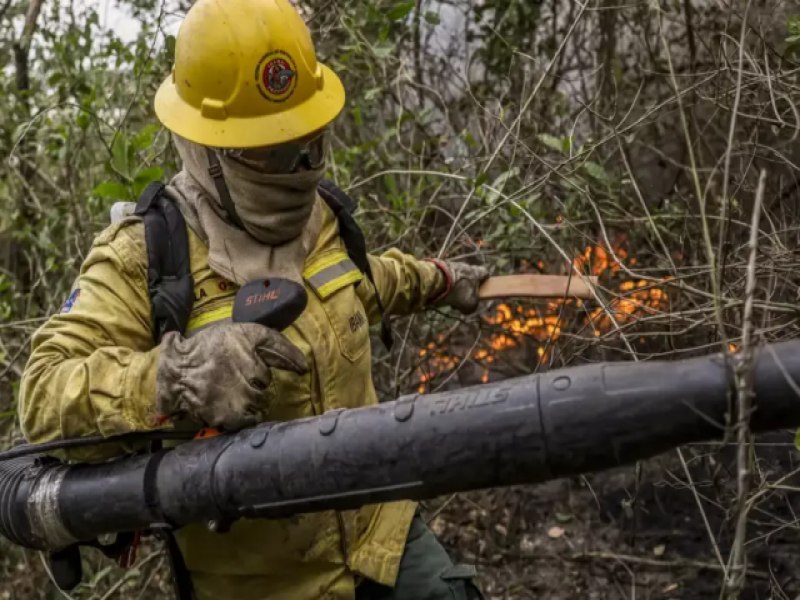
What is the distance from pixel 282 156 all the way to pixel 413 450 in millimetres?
936

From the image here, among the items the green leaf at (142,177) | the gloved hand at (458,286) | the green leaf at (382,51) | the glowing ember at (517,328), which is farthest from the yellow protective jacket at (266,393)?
the green leaf at (382,51)

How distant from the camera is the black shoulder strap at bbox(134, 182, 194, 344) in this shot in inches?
93.4

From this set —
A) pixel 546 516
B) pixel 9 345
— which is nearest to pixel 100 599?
pixel 9 345

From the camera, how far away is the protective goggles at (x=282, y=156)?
2.47 meters

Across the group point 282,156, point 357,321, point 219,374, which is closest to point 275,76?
point 282,156

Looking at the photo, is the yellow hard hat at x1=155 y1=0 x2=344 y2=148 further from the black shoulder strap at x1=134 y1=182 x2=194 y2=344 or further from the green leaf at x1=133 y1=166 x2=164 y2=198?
the green leaf at x1=133 y1=166 x2=164 y2=198

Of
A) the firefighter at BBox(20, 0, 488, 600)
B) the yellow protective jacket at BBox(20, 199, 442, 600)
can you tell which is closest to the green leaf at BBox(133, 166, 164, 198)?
the firefighter at BBox(20, 0, 488, 600)

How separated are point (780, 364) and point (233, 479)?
1.07 m

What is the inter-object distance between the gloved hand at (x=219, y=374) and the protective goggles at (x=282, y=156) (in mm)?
514

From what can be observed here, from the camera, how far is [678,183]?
4867 millimetres

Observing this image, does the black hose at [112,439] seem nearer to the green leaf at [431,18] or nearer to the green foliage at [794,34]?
the green foliage at [794,34]

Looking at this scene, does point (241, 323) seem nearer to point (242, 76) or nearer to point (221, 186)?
point (221, 186)

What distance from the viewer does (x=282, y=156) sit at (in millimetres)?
2500

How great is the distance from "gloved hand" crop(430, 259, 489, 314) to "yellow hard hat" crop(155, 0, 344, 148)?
0.84 m
